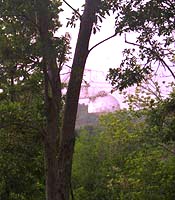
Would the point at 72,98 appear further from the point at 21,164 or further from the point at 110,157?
the point at 110,157

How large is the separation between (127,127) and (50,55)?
12580 millimetres

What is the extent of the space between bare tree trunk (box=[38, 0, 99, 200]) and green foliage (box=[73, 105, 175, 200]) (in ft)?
26.1

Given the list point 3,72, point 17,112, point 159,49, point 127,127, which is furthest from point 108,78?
point 127,127

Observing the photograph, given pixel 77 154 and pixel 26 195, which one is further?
pixel 77 154

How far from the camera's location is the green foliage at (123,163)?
16234 mm

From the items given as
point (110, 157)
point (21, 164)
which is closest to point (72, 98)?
point (21, 164)

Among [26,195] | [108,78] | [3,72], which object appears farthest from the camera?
[26,195]

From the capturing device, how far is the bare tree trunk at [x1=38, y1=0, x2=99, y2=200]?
17.8 feet

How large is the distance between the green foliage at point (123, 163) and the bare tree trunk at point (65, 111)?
7960 millimetres

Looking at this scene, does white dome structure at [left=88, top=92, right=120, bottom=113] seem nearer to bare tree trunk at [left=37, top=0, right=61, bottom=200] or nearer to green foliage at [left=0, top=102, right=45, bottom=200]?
green foliage at [left=0, top=102, right=45, bottom=200]

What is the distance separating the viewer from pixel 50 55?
17.3 ft

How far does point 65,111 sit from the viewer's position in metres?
5.57

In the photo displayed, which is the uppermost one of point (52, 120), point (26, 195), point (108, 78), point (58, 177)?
point (108, 78)

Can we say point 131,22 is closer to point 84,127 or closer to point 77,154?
point 77,154
